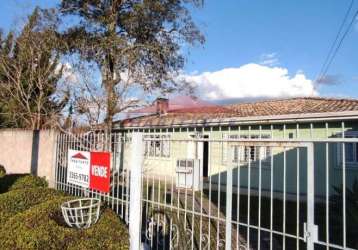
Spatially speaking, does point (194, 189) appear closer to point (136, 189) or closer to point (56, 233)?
point (136, 189)

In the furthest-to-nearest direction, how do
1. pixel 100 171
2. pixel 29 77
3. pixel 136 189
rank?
pixel 29 77 → pixel 100 171 → pixel 136 189

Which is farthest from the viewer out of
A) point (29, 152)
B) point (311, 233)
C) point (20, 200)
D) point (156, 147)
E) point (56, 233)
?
point (29, 152)

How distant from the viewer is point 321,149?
13.2 m

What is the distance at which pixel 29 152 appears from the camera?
10609mm

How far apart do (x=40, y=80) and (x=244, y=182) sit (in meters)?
11.9

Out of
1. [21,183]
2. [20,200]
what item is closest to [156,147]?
[20,200]

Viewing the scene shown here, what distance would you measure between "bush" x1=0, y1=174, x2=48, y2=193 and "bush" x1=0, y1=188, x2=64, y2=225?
5.26 ft

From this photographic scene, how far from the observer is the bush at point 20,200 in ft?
20.5

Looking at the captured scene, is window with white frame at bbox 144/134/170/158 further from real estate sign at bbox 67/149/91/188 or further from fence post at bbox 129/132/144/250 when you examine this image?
real estate sign at bbox 67/149/91/188

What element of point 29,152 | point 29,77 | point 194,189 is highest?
point 29,77

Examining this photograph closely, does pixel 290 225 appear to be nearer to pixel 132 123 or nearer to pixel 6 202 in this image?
pixel 6 202

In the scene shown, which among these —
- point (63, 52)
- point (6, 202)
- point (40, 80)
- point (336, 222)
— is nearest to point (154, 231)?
point (6, 202)

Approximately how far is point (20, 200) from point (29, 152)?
14.0 feet

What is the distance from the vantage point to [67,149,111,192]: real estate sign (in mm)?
5914
